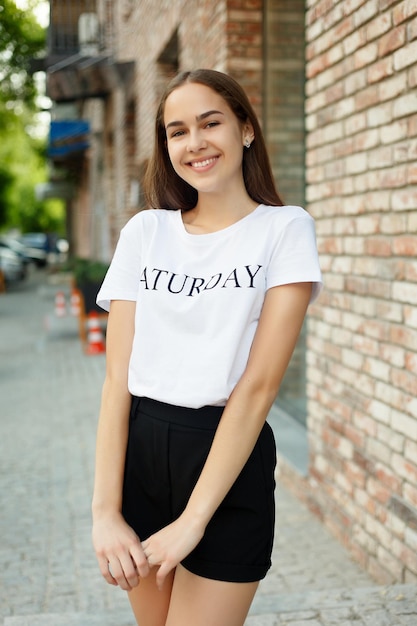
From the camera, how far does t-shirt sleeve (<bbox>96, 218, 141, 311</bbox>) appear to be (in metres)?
1.95

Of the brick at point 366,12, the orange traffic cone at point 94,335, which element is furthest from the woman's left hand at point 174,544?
the orange traffic cone at point 94,335

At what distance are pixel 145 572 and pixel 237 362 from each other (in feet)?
1.74

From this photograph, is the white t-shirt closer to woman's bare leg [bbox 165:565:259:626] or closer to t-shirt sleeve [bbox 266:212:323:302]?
t-shirt sleeve [bbox 266:212:323:302]

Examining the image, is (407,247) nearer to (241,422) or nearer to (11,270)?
(241,422)

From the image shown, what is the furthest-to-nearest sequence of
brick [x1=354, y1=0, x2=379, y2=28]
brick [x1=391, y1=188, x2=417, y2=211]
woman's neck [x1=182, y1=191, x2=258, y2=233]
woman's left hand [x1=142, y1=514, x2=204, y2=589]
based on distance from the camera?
brick [x1=354, y1=0, x2=379, y2=28] → brick [x1=391, y1=188, x2=417, y2=211] → woman's neck [x1=182, y1=191, x2=258, y2=233] → woman's left hand [x1=142, y1=514, x2=204, y2=589]

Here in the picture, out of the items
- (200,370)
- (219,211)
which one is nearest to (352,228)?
(219,211)

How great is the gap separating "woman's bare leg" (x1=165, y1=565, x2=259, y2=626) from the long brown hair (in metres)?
0.97

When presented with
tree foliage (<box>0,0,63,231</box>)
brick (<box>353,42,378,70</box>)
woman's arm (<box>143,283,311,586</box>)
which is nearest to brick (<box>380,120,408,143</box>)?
brick (<box>353,42,378,70</box>)

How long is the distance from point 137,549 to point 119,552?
45 mm

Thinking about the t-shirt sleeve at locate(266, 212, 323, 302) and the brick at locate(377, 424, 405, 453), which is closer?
the t-shirt sleeve at locate(266, 212, 323, 302)

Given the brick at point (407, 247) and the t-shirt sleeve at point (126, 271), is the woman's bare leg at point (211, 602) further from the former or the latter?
the brick at point (407, 247)

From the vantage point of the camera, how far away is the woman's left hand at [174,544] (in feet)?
5.62

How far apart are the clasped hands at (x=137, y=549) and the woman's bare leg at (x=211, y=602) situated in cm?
9

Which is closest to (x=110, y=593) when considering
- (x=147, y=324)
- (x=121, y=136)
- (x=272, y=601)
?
(x=272, y=601)
